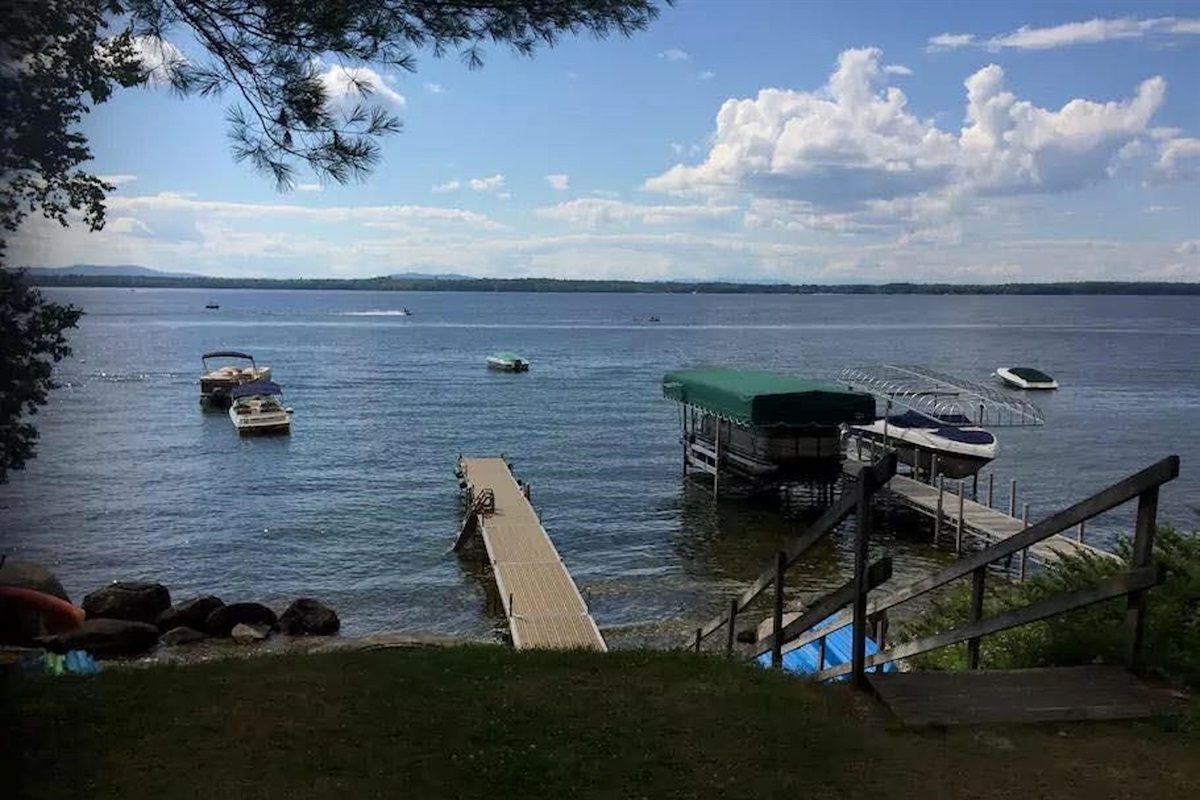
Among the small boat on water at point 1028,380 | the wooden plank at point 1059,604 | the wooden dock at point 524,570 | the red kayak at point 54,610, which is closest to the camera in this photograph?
the wooden plank at point 1059,604

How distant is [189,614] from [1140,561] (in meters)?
19.4

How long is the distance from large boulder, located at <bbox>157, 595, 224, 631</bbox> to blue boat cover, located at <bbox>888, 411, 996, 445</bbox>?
23948 millimetres

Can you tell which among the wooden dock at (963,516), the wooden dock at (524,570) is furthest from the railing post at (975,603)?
the wooden dock at (963,516)

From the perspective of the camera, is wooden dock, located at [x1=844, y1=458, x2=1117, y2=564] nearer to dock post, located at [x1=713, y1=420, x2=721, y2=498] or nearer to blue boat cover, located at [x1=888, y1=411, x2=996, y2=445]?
blue boat cover, located at [x1=888, y1=411, x2=996, y2=445]

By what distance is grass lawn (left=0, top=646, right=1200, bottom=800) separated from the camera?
201 inches

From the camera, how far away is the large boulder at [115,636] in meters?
19.1

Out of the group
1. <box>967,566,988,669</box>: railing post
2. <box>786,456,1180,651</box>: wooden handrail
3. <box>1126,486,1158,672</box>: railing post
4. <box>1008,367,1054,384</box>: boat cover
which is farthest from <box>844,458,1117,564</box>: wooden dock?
<box>1008,367,1054,384</box>: boat cover

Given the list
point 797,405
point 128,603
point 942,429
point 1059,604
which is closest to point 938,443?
point 942,429

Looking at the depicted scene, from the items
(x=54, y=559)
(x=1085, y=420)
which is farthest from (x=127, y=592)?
(x=1085, y=420)

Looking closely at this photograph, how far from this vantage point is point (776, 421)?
30.7m

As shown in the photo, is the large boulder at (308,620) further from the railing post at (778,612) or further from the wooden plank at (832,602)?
the railing post at (778,612)

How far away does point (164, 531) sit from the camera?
1177 inches

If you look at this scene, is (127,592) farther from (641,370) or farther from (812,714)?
(641,370)

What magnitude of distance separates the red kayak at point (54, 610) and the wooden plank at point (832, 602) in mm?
11099
